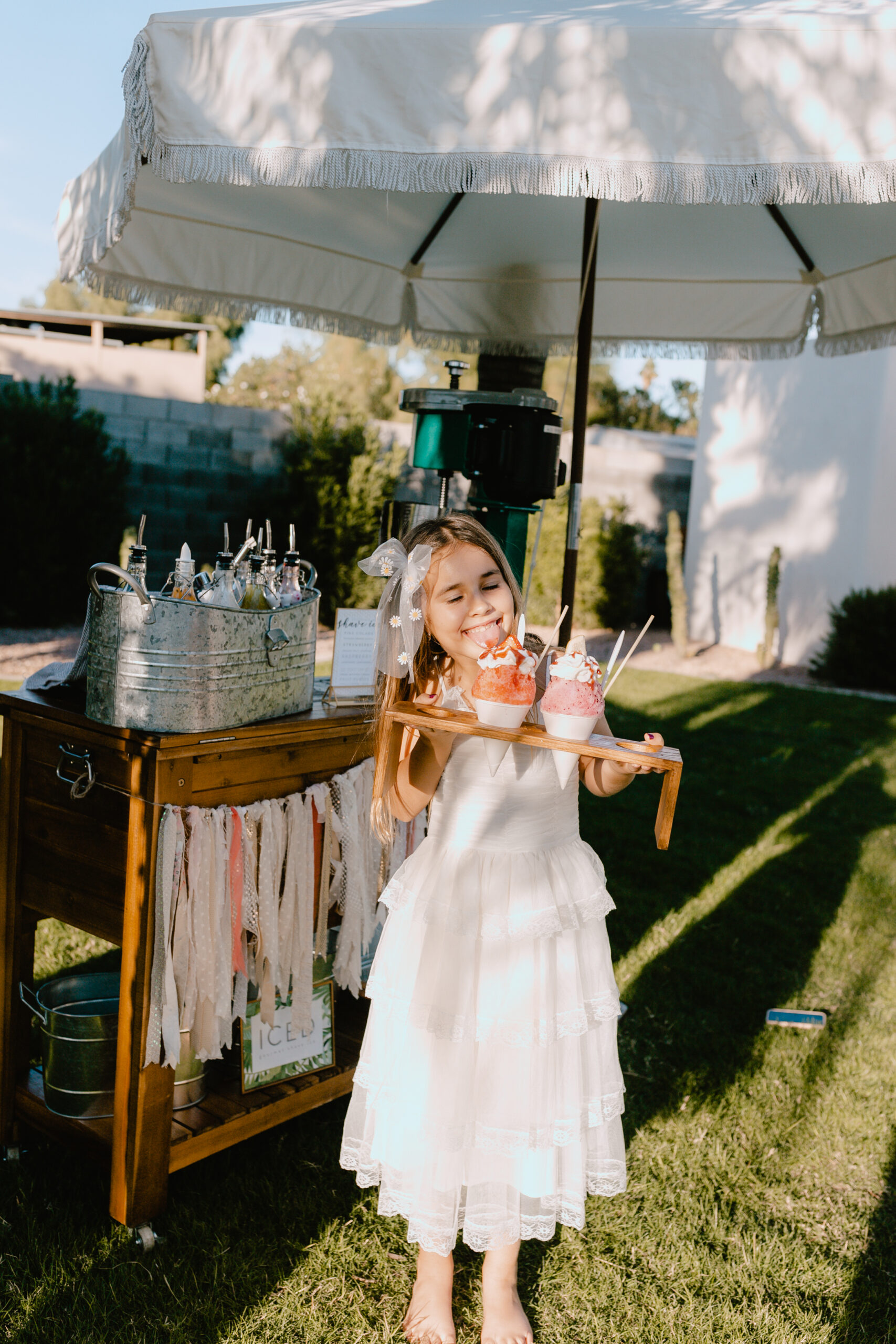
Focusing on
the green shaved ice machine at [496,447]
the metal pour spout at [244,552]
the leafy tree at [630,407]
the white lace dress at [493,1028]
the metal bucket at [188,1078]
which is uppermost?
the leafy tree at [630,407]

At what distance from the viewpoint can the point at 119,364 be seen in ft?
42.5

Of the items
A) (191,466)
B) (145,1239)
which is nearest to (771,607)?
(191,466)

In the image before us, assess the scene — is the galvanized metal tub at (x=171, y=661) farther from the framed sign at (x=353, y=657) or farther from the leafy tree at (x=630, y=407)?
the leafy tree at (x=630, y=407)

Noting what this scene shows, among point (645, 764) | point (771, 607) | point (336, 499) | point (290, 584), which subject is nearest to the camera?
point (645, 764)

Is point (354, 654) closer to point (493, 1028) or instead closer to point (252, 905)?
point (252, 905)

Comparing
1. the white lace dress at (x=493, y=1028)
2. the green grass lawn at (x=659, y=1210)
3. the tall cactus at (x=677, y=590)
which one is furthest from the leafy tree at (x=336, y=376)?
the white lace dress at (x=493, y=1028)

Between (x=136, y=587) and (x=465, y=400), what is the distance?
1.48 meters

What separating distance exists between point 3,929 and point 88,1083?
1.30ft

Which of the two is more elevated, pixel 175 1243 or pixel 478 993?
pixel 478 993

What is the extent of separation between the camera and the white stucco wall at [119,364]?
12344mm

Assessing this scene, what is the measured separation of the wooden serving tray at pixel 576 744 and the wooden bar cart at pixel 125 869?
40 centimetres

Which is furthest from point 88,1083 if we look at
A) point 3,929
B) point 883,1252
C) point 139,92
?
point 139,92

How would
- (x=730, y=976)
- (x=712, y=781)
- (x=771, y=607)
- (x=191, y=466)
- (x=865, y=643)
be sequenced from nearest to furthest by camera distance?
(x=730, y=976), (x=712, y=781), (x=191, y=466), (x=865, y=643), (x=771, y=607)

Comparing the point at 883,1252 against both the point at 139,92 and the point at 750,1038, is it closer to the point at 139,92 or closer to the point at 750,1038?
the point at 750,1038
